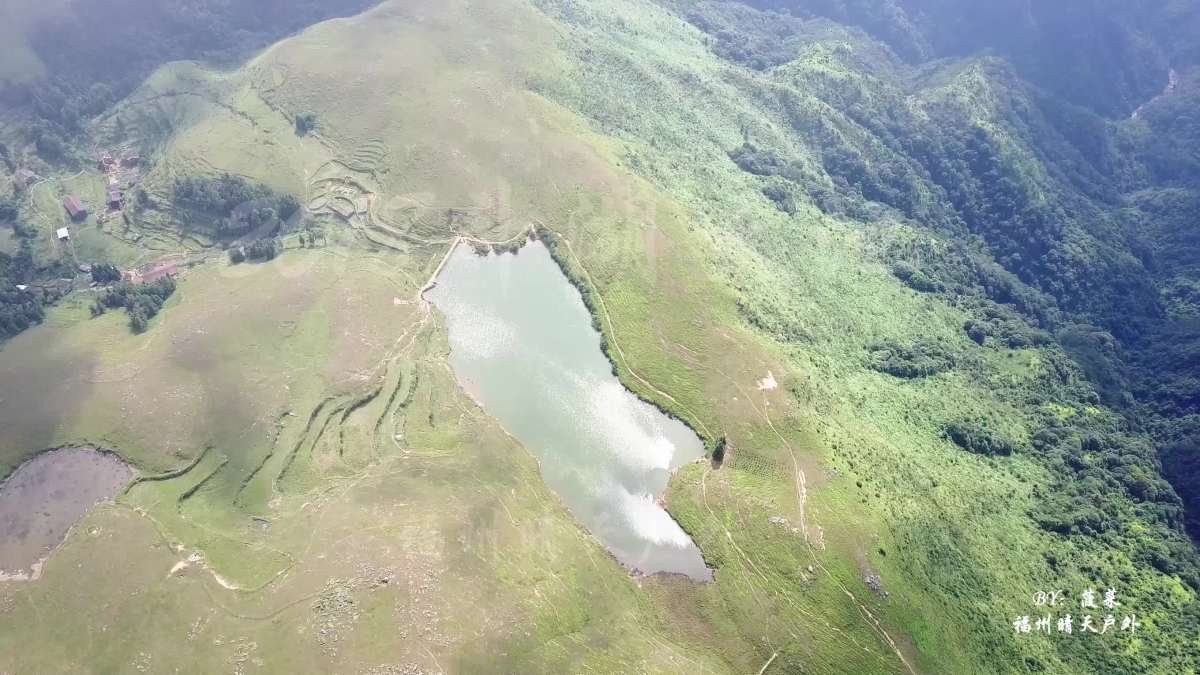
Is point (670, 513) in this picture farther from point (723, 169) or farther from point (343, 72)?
point (343, 72)

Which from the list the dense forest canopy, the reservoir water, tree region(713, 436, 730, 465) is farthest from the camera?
the dense forest canopy

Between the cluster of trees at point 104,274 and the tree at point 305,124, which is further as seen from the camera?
the tree at point 305,124

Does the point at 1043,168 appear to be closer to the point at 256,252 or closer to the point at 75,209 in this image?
the point at 256,252

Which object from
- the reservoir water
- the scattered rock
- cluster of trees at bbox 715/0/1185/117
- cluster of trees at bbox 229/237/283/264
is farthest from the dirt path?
A: cluster of trees at bbox 715/0/1185/117

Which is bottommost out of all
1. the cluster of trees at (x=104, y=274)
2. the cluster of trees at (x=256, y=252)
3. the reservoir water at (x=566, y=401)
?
the cluster of trees at (x=104, y=274)

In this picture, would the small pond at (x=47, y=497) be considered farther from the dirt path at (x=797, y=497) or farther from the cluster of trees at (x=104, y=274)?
the dirt path at (x=797, y=497)

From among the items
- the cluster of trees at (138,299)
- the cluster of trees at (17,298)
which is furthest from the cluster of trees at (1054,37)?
the cluster of trees at (17,298)

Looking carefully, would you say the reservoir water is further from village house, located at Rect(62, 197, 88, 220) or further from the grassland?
village house, located at Rect(62, 197, 88, 220)
